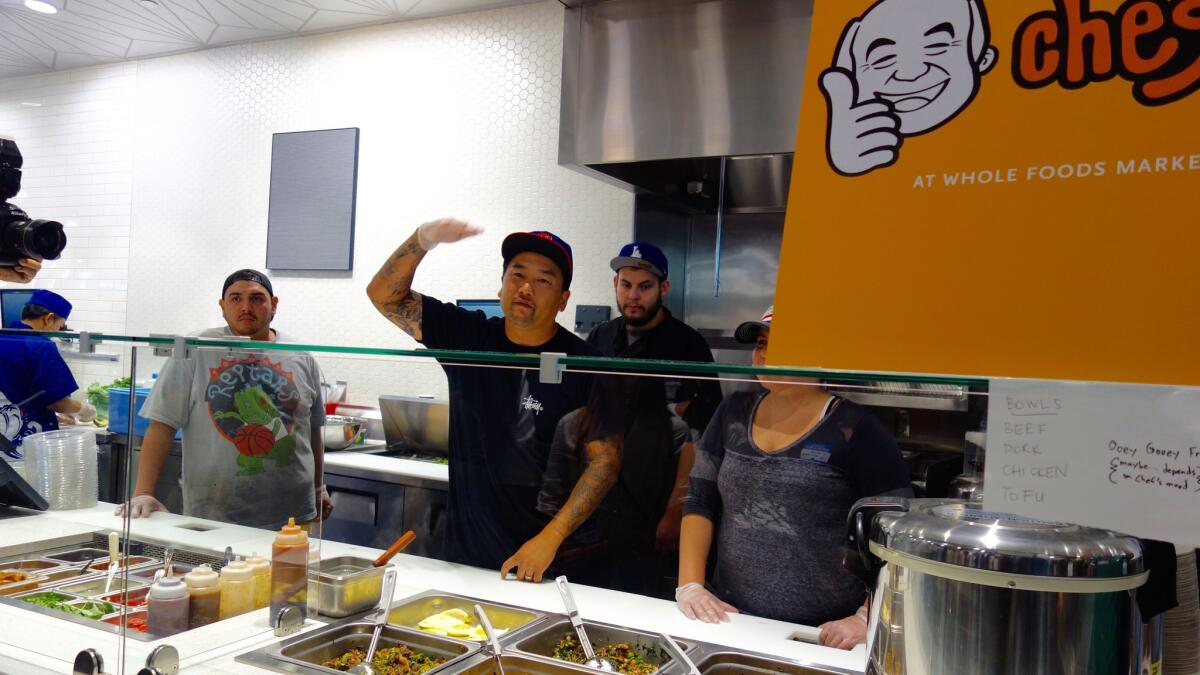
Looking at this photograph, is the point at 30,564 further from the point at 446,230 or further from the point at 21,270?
the point at 446,230

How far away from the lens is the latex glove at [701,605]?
124 cm

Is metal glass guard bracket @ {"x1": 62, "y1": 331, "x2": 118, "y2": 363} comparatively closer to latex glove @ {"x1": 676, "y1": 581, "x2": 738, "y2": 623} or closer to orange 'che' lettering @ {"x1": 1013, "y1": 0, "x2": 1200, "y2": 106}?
latex glove @ {"x1": 676, "y1": 581, "x2": 738, "y2": 623}

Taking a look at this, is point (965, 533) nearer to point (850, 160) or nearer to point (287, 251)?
point (850, 160)

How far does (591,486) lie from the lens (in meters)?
1.33

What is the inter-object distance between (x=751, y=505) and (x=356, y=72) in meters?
4.60

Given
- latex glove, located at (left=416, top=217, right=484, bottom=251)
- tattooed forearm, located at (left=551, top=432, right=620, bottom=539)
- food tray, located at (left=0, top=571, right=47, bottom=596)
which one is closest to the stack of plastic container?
food tray, located at (left=0, top=571, right=47, bottom=596)

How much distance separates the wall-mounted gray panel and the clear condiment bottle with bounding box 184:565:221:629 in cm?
387

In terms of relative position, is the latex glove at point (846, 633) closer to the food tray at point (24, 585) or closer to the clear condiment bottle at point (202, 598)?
the clear condiment bottle at point (202, 598)

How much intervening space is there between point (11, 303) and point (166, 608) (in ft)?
20.2

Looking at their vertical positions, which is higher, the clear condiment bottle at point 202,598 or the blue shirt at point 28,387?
the blue shirt at point 28,387

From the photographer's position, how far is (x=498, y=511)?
1378mm

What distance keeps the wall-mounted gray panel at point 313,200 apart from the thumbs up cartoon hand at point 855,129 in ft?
15.3

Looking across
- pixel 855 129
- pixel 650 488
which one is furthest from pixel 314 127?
pixel 855 129

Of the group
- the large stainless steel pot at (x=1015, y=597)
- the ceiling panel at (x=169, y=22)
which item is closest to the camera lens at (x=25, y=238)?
the large stainless steel pot at (x=1015, y=597)
